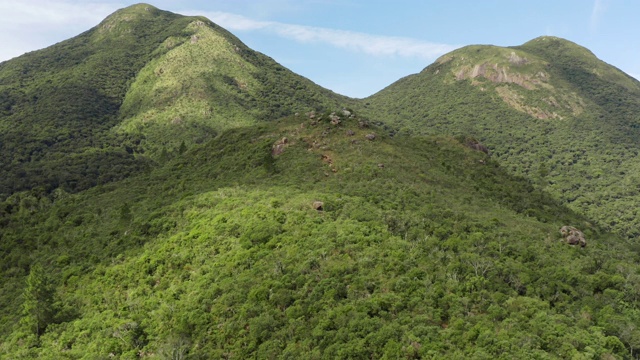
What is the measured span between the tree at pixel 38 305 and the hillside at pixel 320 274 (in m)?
0.26

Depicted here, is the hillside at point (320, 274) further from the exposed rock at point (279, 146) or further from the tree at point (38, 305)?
the exposed rock at point (279, 146)

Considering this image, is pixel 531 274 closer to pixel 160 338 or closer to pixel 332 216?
pixel 332 216

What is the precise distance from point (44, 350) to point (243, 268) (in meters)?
25.2

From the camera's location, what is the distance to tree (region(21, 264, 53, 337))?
177 ft

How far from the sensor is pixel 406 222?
190 ft

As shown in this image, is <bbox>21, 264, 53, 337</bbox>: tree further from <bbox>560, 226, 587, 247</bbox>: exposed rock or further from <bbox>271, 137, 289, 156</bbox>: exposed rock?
<bbox>560, 226, 587, 247</bbox>: exposed rock

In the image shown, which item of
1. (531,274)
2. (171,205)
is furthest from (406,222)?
(171,205)

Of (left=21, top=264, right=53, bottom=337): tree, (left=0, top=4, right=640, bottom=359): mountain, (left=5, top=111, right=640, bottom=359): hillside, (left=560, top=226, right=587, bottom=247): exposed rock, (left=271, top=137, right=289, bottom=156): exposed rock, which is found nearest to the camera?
(left=5, top=111, right=640, bottom=359): hillside

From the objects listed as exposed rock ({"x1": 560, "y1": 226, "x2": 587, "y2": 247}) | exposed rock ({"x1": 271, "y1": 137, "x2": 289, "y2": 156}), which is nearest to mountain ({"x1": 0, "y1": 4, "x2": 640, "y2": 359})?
exposed rock ({"x1": 560, "y1": 226, "x2": 587, "y2": 247})

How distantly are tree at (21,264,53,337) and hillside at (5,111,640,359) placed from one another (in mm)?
256

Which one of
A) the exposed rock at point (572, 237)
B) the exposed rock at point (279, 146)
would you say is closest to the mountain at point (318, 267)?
the exposed rock at point (572, 237)

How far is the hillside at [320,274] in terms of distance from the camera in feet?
130

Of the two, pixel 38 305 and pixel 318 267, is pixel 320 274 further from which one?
pixel 38 305

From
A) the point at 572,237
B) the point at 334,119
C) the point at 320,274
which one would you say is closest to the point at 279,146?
the point at 334,119
